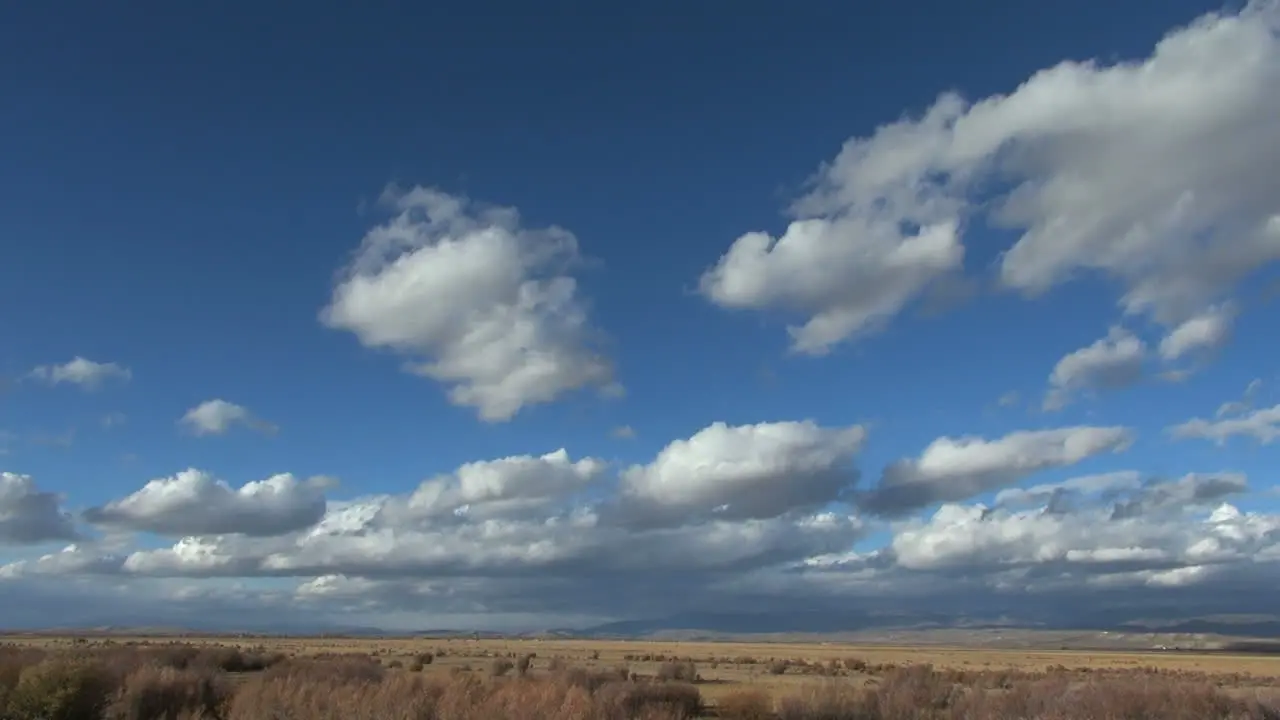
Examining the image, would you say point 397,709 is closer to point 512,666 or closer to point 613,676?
point 613,676

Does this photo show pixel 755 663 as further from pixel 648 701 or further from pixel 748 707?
pixel 648 701

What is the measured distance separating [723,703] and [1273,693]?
15536 millimetres

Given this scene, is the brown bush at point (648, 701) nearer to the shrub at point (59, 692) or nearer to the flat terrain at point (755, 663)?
the flat terrain at point (755, 663)

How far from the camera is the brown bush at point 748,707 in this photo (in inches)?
1120

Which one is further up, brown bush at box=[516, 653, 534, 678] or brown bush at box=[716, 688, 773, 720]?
brown bush at box=[516, 653, 534, 678]

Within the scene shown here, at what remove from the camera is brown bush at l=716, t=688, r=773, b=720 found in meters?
28.5

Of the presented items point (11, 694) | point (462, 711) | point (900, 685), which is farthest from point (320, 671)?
point (900, 685)

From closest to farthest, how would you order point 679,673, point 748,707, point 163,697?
point 163,697 → point 748,707 → point 679,673

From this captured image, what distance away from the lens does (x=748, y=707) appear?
2911 cm

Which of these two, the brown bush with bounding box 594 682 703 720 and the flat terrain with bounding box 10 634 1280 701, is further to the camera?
the flat terrain with bounding box 10 634 1280 701

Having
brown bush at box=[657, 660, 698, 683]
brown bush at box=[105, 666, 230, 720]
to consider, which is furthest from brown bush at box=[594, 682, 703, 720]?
brown bush at box=[657, 660, 698, 683]

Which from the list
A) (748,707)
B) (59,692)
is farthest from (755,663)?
(59,692)

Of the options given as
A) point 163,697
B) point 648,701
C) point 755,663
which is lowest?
point 755,663

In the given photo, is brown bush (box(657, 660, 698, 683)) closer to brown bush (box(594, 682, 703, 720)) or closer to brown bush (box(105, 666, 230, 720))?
brown bush (box(594, 682, 703, 720))
